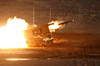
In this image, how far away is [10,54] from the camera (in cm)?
456

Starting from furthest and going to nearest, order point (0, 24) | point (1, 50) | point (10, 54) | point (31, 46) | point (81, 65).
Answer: point (0, 24) < point (31, 46) < point (1, 50) < point (10, 54) < point (81, 65)

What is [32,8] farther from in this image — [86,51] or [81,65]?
[81,65]

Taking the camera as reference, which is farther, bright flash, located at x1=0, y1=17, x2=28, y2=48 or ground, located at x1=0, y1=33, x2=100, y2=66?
bright flash, located at x1=0, y1=17, x2=28, y2=48

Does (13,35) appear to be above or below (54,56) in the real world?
above

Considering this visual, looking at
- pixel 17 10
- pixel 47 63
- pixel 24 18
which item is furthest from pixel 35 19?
pixel 47 63

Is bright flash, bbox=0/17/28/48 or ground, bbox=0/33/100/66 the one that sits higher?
A: bright flash, bbox=0/17/28/48

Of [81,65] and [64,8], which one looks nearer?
[81,65]

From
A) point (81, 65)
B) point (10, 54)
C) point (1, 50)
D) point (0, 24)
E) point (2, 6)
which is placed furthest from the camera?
point (2, 6)

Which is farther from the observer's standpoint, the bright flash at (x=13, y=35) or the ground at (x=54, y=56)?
the bright flash at (x=13, y=35)

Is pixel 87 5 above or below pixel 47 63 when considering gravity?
above

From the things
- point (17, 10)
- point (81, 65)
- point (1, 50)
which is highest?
point (17, 10)

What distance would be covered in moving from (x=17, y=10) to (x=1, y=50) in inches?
192

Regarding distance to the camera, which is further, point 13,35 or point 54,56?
point 13,35

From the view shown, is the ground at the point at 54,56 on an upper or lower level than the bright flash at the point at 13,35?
lower
